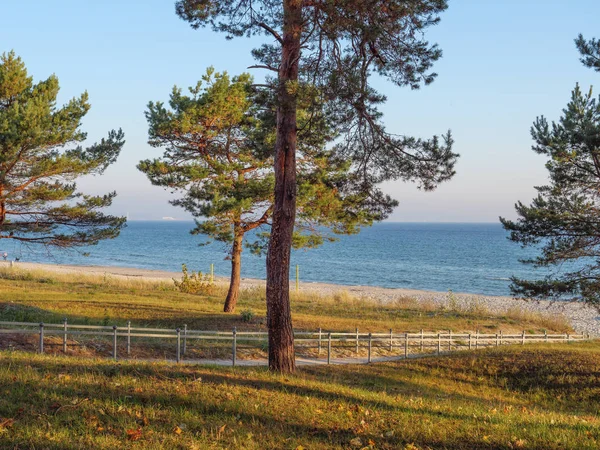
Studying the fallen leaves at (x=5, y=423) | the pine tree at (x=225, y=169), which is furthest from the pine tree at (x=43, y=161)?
the fallen leaves at (x=5, y=423)

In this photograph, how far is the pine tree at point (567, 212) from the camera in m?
20.6

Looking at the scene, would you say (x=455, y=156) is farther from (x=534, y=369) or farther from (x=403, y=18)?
(x=534, y=369)

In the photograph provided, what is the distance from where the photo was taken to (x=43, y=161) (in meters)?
22.5

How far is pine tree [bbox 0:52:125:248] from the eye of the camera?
2130cm

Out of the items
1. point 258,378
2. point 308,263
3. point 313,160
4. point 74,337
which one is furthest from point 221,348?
point 308,263

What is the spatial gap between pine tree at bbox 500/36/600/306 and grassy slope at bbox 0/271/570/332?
25.9 feet

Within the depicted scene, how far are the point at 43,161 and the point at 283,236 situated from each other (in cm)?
1407

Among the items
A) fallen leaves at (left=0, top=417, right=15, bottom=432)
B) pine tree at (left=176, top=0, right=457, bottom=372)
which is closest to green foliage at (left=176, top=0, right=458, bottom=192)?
pine tree at (left=176, top=0, right=457, bottom=372)

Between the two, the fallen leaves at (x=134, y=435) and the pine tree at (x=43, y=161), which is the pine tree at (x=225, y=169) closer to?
the pine tree at (x=43, y=161)

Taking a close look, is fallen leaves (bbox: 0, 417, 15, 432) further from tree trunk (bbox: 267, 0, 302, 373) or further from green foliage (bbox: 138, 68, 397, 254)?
green foliage (bbox: 138, 68, 397, 254)

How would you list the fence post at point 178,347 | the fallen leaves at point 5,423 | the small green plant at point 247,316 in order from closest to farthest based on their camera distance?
the fallen leaves at point 5,423, the fence post at point 178,347, the small green plant at point 247,316

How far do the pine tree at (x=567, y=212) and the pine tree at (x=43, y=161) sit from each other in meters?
16.6

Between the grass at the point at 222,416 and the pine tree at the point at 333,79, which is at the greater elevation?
the pine tree at the point at 333,79

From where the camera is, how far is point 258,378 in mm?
10508
